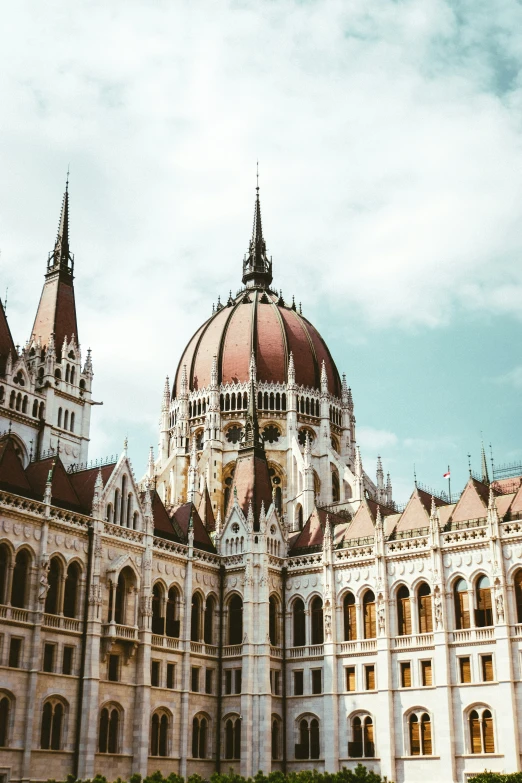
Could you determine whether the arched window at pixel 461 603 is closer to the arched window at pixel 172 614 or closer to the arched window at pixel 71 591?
the arched window at pixel 172 614

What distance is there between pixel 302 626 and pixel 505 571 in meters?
13.3

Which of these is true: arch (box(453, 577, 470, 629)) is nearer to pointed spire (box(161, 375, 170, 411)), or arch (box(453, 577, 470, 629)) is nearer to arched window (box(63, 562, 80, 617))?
arched window (box(63, 562, 80, 617))

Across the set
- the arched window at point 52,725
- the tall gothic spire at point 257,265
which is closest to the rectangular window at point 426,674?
the arched window at point 52,725

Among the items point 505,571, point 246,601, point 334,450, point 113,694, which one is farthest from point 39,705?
point 334,450

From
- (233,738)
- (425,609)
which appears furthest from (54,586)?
(425,609)

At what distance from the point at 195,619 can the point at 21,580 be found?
41.8 ft

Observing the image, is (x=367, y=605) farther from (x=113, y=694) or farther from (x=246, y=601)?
(x=113, y=694)

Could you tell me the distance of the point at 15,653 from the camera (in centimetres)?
4056

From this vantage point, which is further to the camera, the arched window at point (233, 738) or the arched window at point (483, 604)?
the arched window at point (233, 738)

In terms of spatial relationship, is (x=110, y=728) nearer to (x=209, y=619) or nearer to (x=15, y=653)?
(x=15, y=653)

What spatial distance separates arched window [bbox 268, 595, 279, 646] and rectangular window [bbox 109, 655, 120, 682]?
10316 mm

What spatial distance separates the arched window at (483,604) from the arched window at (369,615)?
6.17 metres

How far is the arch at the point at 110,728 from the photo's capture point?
43.8 meters

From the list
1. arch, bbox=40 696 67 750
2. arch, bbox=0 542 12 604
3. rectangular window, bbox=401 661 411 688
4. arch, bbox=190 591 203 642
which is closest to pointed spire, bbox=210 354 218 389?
arch, bbox=190 591 203 642
